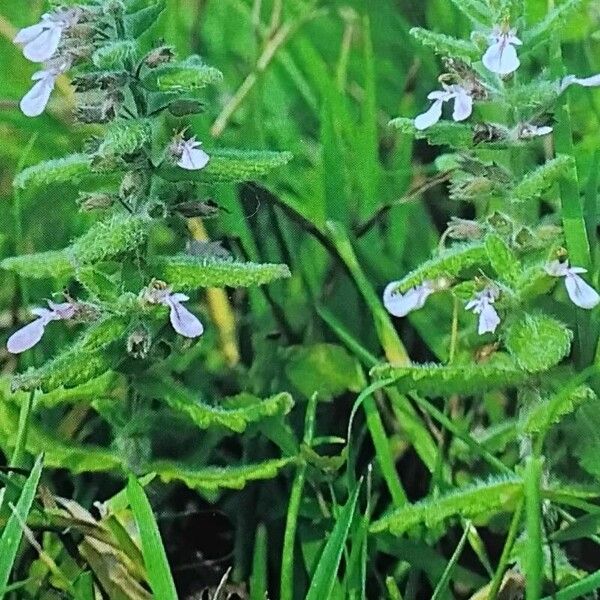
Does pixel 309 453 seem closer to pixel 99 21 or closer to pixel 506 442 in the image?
pixel 506 442

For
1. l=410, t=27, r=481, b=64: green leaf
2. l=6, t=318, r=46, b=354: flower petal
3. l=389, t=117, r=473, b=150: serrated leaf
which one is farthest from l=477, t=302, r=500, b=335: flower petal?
l=6, t=318, r=46, b=354: flower petal

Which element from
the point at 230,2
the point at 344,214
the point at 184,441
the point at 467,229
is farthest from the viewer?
the point at 230,2

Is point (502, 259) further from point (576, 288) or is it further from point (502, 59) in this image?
point (502, 59)

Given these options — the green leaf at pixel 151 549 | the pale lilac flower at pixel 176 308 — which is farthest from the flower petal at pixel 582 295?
the green leaf at pixel 151 549

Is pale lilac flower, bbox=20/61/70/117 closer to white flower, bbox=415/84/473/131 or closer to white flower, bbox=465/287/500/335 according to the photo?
white flower, bbox=415/84/473/131

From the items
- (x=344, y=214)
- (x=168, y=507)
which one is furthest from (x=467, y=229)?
(x=168, y=507)

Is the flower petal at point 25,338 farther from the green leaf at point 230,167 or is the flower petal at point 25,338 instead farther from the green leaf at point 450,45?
the green leaf at point 450,45

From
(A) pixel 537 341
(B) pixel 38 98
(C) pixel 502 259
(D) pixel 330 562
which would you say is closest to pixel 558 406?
(A) pixel 537 341
